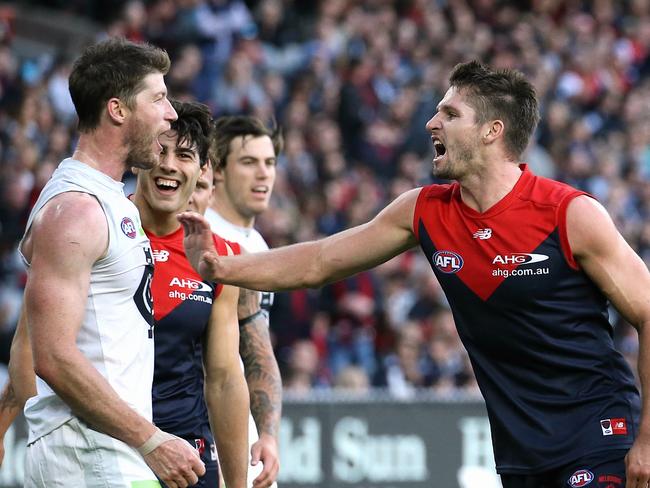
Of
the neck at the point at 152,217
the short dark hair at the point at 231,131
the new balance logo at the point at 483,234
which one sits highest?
the short dark hair at the point at 231,131

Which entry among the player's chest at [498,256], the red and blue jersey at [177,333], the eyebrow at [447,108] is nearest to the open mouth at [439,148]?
the eyebrow at [447,108]

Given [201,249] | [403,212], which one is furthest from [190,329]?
[403,212]

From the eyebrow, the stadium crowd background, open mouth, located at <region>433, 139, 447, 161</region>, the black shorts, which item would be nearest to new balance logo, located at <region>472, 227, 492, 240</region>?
open mouth, located at <region>433, 139, 447, 161</region>

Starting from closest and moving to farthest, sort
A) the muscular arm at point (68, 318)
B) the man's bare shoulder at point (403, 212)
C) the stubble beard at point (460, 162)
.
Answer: the muscular arm at point (68, 318) < the stubble beard at point (460, 162) < the man's bare shoulder at point (403, 212)

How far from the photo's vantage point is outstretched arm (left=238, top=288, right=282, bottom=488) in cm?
661

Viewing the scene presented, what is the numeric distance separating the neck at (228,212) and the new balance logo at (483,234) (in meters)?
2.21

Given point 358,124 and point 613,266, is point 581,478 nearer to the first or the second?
point 613,266

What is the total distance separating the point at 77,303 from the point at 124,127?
2.83ft

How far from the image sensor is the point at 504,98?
19.3 ft

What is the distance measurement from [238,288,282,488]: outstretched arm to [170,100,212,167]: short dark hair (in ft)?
2.95

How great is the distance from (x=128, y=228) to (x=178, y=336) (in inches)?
42.8

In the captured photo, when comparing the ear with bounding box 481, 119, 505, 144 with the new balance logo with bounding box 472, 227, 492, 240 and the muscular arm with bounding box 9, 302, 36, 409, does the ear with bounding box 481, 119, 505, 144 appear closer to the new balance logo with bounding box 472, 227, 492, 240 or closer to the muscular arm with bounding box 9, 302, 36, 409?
the new balance logo with bounding box 472, 227, 492, 240

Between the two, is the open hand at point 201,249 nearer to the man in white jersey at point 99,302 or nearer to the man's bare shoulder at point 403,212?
the man in white jersey at point 99,302

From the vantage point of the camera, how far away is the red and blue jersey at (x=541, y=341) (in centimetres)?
546
